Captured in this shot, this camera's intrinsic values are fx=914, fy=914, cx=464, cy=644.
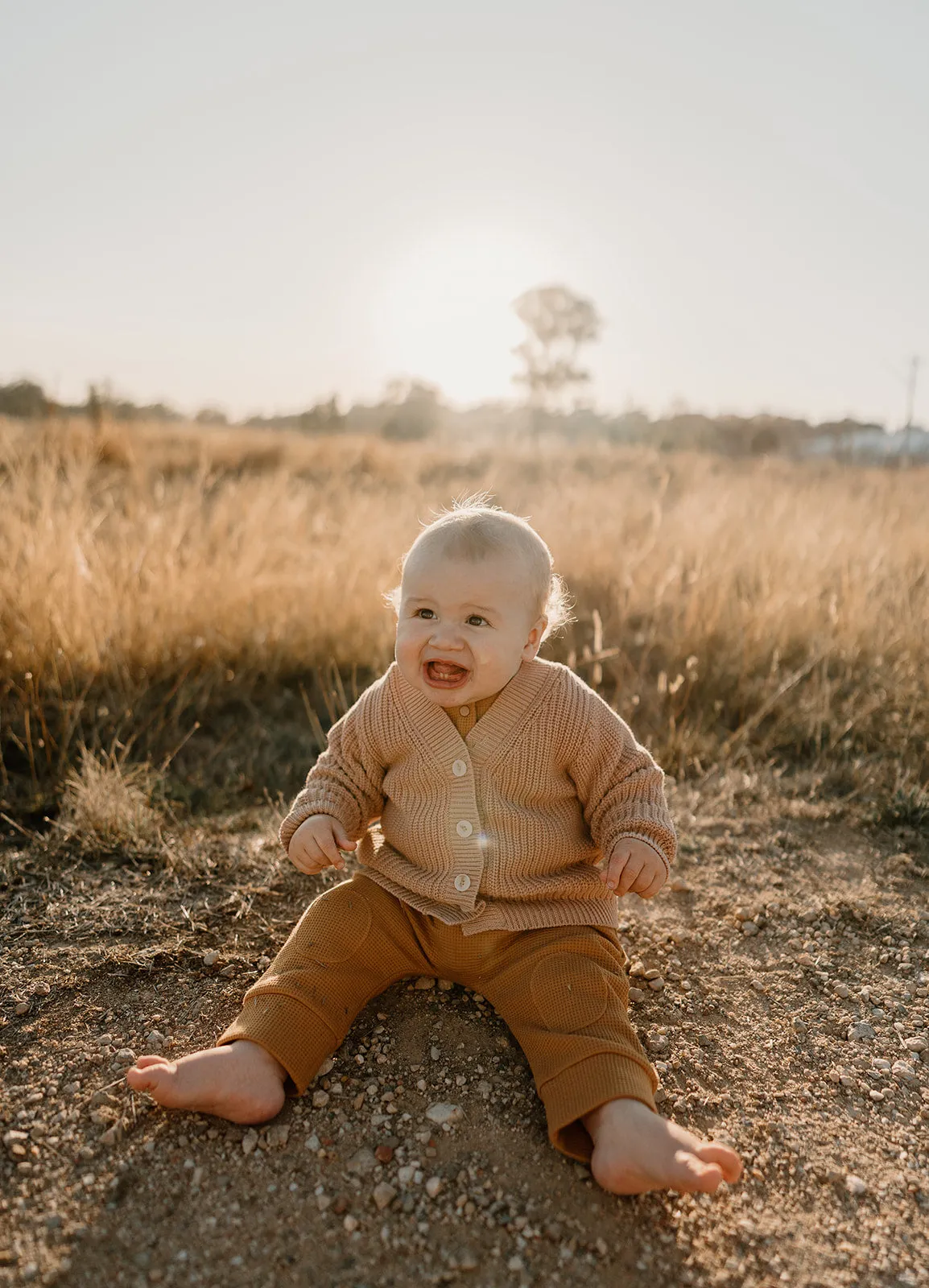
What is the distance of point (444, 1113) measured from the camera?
5.52ft

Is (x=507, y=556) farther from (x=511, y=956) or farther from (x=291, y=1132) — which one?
(x=291, y=1132)

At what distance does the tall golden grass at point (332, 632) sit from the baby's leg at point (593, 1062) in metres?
1.46

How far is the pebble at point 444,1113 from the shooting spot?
1670mm

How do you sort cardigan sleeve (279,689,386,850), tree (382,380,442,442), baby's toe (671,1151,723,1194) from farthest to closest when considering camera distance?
tree (382,380,442,442), cardigan sleeve (279,689,386,850), baby's toe (671,1151,723,1194)

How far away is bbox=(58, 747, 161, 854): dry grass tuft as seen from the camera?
2539mm

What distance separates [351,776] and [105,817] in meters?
0.96

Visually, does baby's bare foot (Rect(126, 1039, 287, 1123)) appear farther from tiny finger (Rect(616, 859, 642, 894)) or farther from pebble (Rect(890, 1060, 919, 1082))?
pebble (Rect(890, 1060, 919, 1082))

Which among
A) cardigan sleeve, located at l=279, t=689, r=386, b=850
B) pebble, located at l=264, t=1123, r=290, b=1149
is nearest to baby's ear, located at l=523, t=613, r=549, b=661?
cardigan sleeve, located at l=279, t=689, r=386, b=850

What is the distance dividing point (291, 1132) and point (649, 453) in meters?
11.3

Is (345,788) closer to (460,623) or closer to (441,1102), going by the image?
(460,623)

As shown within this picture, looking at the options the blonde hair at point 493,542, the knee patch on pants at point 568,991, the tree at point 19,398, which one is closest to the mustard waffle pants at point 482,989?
the knee patch on pants at point 568,991

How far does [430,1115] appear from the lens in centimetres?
168

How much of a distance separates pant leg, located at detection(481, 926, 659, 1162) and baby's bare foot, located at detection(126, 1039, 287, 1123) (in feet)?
1.54

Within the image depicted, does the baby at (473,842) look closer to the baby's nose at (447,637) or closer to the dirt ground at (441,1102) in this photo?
the baby's nose at (447,637)
